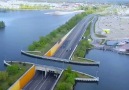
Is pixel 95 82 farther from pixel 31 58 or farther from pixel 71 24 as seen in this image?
pixel 71 24

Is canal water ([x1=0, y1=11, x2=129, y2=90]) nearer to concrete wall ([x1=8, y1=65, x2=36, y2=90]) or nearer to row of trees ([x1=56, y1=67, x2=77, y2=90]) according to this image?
row of trees ([x1=56, y1=67, x2=77, y2=90])

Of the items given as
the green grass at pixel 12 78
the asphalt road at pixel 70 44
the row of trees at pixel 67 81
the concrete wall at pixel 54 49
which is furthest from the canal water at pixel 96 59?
the green grass at pixel 12 78

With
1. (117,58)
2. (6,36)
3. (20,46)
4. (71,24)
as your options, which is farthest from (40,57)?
(71,24)

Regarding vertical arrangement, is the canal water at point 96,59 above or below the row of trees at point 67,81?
below

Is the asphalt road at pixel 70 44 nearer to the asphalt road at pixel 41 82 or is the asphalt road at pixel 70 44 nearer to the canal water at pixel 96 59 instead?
the canal water at pixel 96 59

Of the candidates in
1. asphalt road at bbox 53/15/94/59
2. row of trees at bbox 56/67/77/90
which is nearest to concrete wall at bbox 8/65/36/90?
row of trees at bbox 56/67/77/90

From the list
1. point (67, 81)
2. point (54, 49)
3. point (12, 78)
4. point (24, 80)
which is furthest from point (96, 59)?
point (12, 78)
